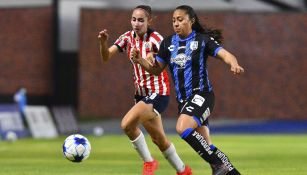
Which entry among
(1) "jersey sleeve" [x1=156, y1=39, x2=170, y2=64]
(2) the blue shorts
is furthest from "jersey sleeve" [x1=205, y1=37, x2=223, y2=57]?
(2) the blue shorts

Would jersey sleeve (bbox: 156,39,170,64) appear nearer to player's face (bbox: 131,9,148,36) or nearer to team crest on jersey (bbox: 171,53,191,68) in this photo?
team crest on jersey (bbox: 171,53,191,68)

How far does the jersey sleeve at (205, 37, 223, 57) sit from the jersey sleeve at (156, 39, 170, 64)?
1.87 feet

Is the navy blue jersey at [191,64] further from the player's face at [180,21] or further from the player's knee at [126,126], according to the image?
the player's knee at [126,126]

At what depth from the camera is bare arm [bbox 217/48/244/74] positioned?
32.6ft

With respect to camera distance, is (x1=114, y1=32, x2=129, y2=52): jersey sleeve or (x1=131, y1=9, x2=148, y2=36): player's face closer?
(x1=131, y1=9, x2=148, y2=36): player's face

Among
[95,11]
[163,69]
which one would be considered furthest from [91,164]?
[95,11]

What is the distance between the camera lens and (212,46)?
1094 cm

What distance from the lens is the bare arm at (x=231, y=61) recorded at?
9947mm

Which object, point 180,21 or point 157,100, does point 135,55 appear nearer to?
point 180,21

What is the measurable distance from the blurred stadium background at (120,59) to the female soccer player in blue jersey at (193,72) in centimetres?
2642

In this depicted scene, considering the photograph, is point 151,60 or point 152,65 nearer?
point 152,65

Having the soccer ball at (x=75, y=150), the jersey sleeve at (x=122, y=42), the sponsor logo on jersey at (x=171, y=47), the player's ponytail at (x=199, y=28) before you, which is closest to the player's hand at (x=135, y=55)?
the sponsor logo on jersey at (x=171, y=47)

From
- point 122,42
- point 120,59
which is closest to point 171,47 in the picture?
point 122,42

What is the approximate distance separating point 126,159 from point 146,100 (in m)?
6.11
